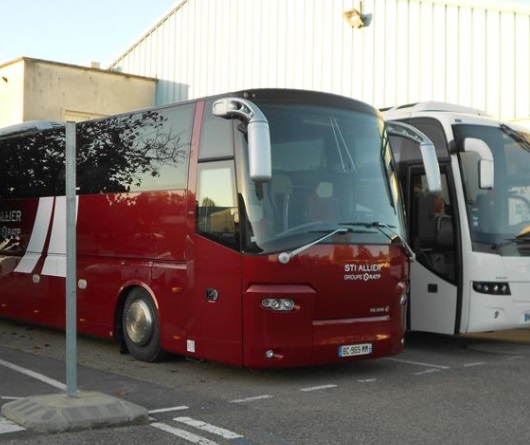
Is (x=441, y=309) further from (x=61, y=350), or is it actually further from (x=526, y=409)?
(x=61, y=350)

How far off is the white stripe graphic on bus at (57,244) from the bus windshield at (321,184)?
3817mm

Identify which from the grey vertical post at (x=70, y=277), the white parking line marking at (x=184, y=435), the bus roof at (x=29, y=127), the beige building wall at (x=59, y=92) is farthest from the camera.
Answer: the beige building wall at (x=59, y=92)

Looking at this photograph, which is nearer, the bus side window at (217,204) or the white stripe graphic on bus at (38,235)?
the bus side window at (217,204)

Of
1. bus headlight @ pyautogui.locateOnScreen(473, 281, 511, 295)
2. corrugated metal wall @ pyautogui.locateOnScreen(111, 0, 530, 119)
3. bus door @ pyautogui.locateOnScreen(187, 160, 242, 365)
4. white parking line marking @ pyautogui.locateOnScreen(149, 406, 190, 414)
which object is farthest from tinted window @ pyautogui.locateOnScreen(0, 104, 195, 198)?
corrugated metal wall @ pyautogui.locateOnScreen(111, 0, 530, 119)

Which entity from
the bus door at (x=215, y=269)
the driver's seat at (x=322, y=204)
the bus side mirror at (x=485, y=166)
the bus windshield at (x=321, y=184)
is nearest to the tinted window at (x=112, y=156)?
the bus door at (x=215, y=269)

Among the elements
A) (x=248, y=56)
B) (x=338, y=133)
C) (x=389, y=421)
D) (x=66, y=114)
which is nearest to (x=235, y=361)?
(x=389, y=421)

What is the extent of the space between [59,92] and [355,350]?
17.9 meters

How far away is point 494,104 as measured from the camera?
15500mm

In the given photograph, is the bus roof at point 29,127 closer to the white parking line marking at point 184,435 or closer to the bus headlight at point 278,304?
the bus headlight at point 278,304

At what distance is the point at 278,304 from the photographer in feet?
24.3

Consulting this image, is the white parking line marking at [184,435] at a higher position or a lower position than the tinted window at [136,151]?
lower

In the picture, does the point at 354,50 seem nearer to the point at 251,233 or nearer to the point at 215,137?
the point at 215,137

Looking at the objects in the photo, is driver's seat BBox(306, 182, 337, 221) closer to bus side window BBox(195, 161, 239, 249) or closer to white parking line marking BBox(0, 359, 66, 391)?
bus side window BBox(195, 161, 239, 249)

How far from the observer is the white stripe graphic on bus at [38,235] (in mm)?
10672
